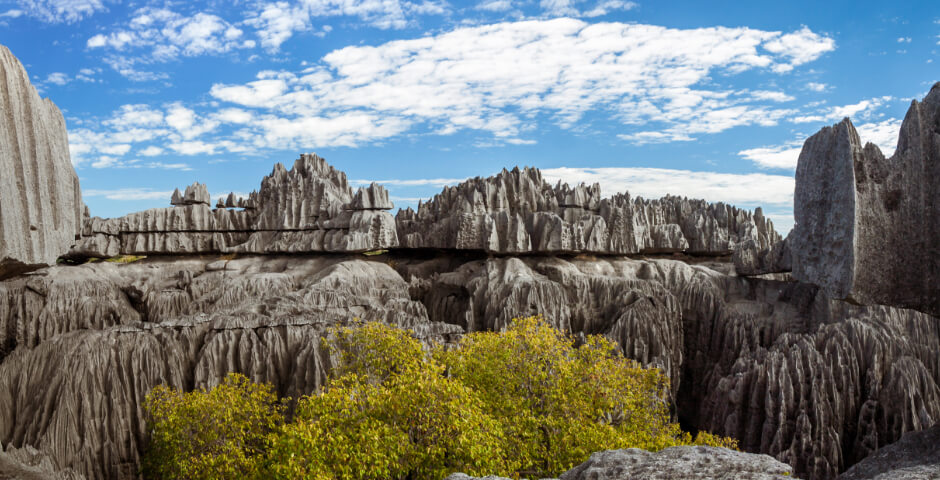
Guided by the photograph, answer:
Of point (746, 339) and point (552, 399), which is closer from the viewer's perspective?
point (552, 399)

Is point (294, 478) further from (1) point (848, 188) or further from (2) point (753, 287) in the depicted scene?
(2) point (753, 287)

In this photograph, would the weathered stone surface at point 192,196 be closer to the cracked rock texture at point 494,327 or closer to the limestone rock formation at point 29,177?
the cracked rock texture at point 494,327

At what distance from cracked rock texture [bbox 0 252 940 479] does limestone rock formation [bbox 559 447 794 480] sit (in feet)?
56.7

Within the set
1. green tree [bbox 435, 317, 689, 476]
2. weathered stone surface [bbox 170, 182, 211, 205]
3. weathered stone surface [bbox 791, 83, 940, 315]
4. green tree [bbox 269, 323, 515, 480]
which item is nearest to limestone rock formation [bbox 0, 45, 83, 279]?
green tree [bbox 269, 323, 515, 480]

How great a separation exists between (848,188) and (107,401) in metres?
23.8

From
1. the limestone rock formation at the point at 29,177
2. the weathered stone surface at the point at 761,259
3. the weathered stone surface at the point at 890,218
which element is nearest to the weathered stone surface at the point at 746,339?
the weathered stone surface at the point at 761,259

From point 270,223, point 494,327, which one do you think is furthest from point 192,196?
point 494,327

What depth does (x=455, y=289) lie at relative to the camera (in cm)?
4294

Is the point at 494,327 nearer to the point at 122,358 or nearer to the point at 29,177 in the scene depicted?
the point at 122,358

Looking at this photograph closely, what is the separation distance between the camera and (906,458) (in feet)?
35.6

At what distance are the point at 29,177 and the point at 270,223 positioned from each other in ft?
138

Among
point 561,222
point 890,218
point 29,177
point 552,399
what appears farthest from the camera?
point 561,222

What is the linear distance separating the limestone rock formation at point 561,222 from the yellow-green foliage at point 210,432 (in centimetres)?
2615

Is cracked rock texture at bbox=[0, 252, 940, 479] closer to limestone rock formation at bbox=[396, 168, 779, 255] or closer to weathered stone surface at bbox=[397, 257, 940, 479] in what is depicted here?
weathered stone surface at bbox=[397, 257, 940, 479]
